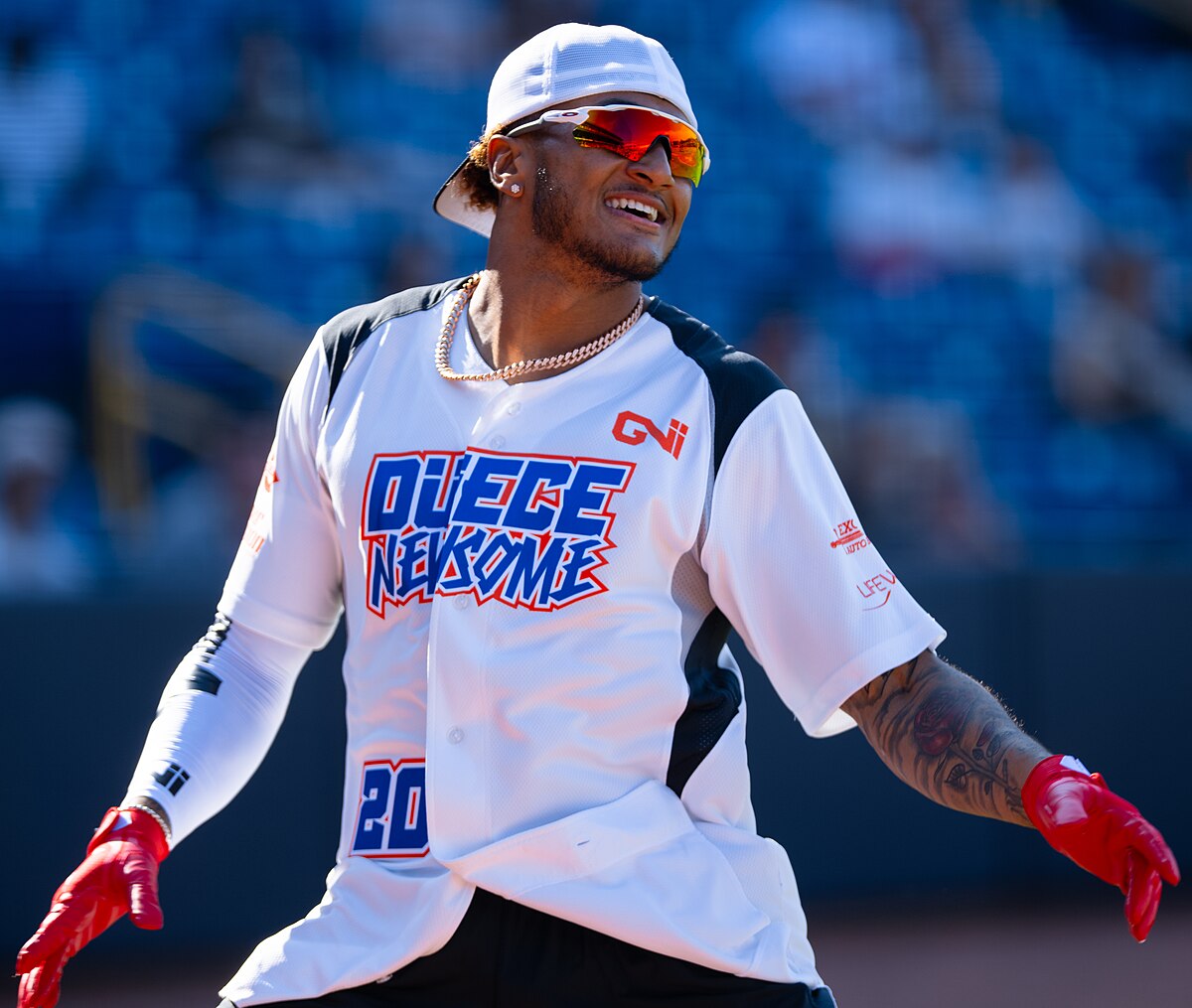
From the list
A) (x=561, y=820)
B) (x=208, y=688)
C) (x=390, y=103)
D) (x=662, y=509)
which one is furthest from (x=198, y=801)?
(x=390, y=103)

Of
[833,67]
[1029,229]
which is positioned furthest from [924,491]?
[833,67]

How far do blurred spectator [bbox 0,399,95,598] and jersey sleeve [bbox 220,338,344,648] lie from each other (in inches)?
158

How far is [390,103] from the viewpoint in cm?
912

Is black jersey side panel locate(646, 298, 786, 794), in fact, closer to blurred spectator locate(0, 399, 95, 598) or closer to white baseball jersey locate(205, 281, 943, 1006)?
white baseball jersey locate(205, 281, 943, 1006)

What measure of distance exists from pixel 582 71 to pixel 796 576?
88cm

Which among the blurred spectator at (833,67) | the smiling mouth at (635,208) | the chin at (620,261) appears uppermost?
the blurred spectator at (833,67)

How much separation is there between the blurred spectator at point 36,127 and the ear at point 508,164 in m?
5.94

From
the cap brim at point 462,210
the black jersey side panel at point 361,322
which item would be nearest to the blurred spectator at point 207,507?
the cap brim at point 462,210

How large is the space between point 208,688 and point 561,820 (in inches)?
26.5

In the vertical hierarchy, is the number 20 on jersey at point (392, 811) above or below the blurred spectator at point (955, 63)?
below

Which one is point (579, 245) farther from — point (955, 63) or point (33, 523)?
point (955, 63)

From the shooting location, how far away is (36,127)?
8250mm

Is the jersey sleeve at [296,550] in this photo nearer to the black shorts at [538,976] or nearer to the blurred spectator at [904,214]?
the black shorts at [538,976]

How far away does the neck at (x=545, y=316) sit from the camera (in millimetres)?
2549
